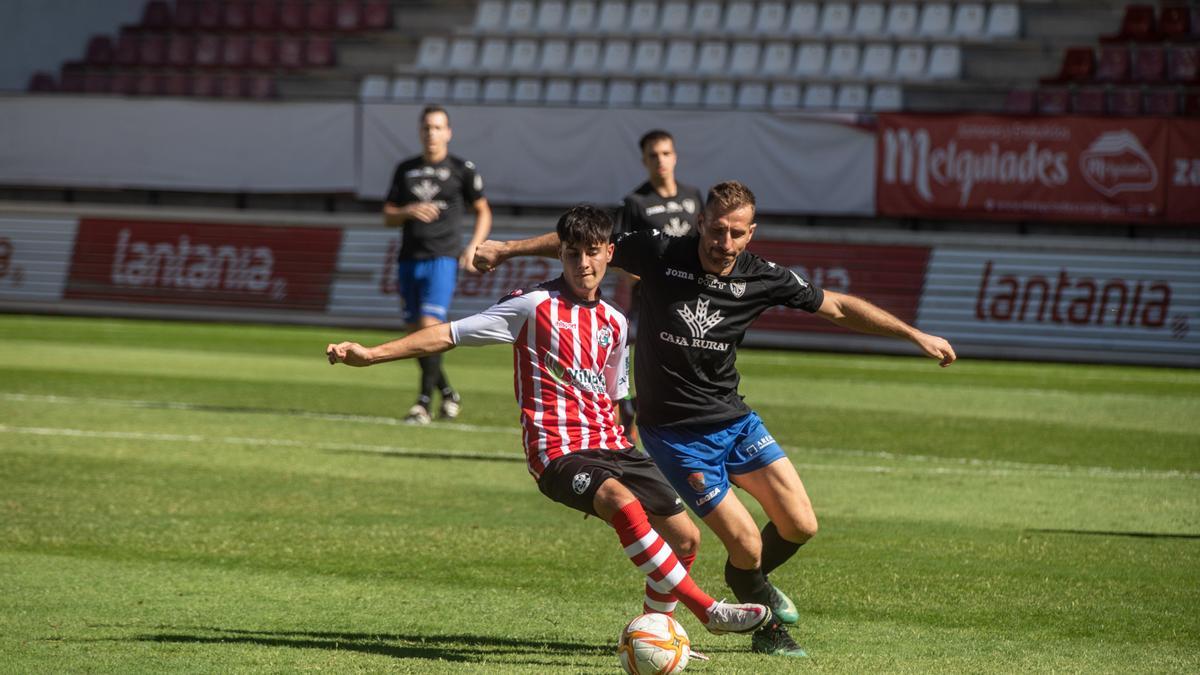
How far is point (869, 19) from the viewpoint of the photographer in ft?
88.5

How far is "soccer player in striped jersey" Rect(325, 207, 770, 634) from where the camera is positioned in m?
5.75

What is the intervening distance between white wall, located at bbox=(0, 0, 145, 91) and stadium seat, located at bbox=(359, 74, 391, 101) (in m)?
7.03

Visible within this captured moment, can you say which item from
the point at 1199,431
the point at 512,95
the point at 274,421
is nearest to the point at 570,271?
the point at 274,421

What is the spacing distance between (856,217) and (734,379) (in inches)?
676

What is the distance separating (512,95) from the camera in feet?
90.4

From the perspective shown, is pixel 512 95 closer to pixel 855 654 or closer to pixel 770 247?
pixel 770 247

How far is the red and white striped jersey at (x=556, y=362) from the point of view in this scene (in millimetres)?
5961

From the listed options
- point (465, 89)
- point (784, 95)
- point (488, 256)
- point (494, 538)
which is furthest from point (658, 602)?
point (465, 89)

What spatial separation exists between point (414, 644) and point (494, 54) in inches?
924

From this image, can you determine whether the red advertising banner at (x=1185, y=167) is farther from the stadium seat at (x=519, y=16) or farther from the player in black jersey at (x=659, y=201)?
the stadium seat at (x=519, y=16)

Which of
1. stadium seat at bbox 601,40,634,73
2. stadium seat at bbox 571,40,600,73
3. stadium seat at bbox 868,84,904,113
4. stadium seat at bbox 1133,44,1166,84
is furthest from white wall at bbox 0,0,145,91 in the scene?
stadium seat at bbox 1133,44,1166,84

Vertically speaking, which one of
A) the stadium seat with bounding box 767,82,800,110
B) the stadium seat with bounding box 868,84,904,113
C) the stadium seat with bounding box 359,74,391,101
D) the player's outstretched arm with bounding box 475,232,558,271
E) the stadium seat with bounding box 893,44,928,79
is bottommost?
the stadium seat with bounding box 359,74,391,101

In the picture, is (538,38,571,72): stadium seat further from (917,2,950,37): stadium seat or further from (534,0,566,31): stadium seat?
(917,2,950,37): stadium seat

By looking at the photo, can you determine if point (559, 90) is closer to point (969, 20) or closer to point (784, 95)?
point (784, 95)
